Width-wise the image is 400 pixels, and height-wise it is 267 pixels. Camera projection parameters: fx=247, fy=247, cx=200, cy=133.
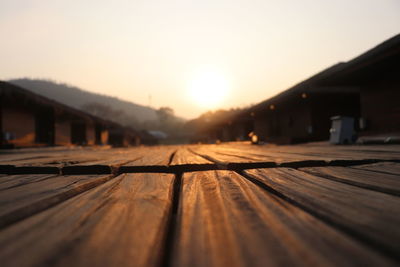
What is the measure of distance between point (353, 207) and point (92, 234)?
1.99ft

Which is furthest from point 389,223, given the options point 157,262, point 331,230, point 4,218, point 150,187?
point 4,218

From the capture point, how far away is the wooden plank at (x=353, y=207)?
448mm

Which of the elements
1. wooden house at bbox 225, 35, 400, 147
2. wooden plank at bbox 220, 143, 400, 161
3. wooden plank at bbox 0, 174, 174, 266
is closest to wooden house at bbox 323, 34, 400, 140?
wooden house at bbox 225, 35, 400, 147

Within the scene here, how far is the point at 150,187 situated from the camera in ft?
3.06

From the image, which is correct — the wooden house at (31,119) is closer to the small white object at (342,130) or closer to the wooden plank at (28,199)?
the wooden plank at (28,199)

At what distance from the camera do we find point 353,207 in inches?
24.1

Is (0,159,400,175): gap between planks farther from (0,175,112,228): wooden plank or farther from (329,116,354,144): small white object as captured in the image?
(329,116,354,144): small white object

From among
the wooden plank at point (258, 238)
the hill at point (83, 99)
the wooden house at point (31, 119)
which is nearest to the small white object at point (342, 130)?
the wooden plank at point (258, 238)

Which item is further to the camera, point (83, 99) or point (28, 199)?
point (83, 99)

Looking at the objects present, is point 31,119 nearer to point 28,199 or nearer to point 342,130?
point 342,130

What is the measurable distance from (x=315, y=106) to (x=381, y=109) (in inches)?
180

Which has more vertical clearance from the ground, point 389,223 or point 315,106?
point 315,106

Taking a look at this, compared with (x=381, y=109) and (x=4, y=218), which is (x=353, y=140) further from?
(x=4, y=218)

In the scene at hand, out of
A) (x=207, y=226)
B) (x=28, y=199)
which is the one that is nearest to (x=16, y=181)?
(x=28, y=199)
